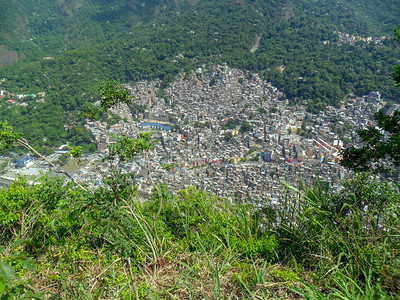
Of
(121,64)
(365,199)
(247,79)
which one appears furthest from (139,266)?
(121,64)

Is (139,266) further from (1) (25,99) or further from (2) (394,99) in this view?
(1) (25,99)

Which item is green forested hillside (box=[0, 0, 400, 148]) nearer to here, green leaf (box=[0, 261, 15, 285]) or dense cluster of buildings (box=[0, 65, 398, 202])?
dense cluster of buildings (box=[0, 65, 398, 202])

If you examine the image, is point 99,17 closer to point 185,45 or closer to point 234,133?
point 185,45

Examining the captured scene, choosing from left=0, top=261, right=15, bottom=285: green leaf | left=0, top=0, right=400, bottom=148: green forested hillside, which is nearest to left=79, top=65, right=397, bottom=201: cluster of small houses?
left=0, top=0, right=400, bottom=148: green forested hillside

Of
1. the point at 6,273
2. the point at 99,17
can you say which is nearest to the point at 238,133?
the point at 6,273


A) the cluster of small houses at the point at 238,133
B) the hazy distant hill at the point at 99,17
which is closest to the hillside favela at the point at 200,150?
the cluster of small houses at the point at 238,133
